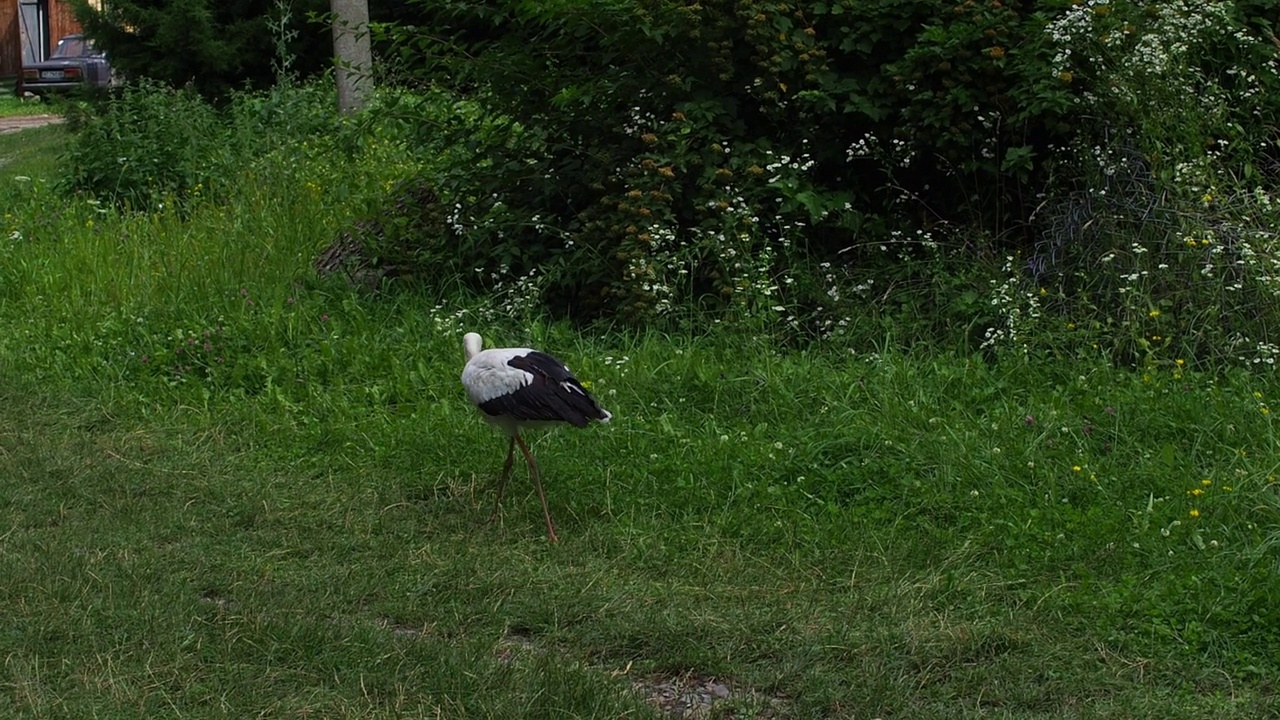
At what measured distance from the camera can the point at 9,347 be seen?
8.55 m

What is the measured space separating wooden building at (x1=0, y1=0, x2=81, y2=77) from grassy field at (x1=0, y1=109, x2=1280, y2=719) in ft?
105

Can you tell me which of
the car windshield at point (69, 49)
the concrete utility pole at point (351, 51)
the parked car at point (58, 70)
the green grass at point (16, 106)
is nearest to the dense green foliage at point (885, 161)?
the concrete utility pole at point (351, 51)

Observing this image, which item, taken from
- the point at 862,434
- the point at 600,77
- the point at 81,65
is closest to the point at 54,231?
the point at 600,77

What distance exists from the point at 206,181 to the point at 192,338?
12.5ft

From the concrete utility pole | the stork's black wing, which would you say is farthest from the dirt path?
the stork's black wing

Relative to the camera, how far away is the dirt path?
24.8 metres

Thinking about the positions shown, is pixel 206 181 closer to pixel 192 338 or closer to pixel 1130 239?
pixel 192 338

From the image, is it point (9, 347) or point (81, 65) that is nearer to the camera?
point (9, 347)

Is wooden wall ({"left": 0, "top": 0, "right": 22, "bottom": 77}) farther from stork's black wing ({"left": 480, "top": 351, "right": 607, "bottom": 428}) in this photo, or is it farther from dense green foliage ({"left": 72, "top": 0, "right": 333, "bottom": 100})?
stork's black wing ({"left": 480, "top": 351, "right": 607, "bottom": 428})

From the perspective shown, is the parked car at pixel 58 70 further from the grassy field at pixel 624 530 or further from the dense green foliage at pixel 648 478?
the grassy field at pixel 624 530

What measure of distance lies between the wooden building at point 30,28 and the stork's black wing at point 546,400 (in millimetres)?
34810

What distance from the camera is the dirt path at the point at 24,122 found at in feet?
81.5

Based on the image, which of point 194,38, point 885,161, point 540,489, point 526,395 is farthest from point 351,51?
point 540,489

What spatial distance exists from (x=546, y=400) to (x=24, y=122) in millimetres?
23686
